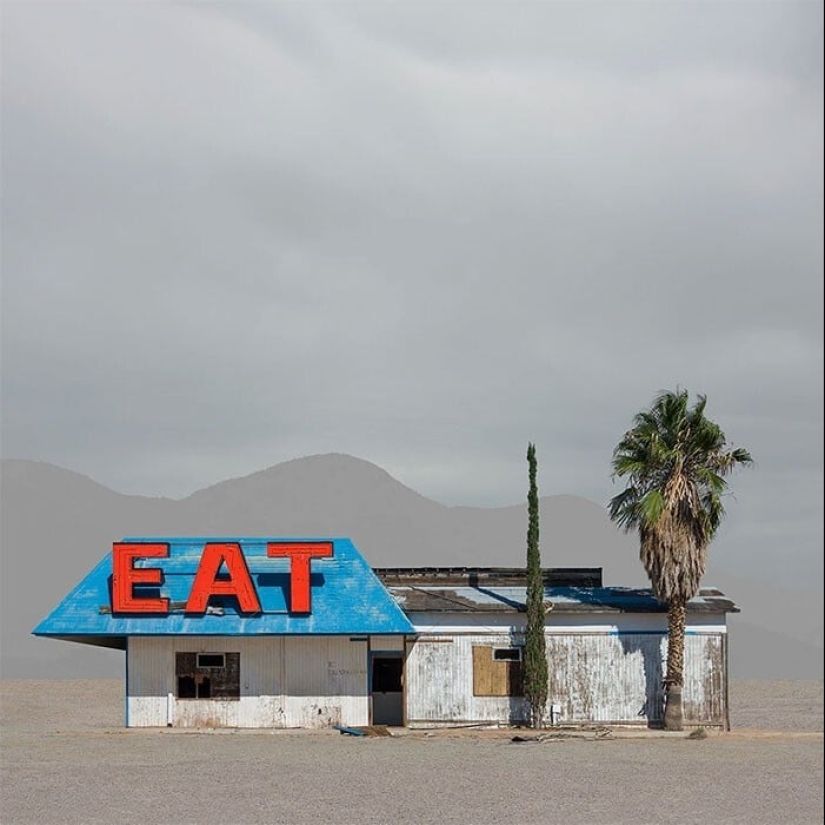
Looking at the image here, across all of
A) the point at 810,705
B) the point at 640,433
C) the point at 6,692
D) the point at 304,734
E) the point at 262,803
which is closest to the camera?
the point at 262,803

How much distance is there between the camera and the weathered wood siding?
155ft

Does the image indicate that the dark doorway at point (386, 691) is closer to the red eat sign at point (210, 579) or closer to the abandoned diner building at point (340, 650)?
the abandoned diner building at point (340, 650)

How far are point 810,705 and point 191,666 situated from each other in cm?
3709

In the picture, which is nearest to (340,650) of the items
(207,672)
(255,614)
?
(255,614)

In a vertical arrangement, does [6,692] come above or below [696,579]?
below

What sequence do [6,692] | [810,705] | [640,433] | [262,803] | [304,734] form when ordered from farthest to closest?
[6,692] < [810,705] < [640,433] < [304,734] < [262,803]

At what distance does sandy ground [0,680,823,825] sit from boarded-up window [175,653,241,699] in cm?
275

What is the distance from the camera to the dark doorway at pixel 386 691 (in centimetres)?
4959

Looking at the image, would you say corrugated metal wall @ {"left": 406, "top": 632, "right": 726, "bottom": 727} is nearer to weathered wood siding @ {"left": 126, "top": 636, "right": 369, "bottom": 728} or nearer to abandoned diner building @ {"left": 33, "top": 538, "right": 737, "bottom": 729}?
abandoned diner building @ {"left": 33, "top": 538, "right": 737, "bottom": 729}

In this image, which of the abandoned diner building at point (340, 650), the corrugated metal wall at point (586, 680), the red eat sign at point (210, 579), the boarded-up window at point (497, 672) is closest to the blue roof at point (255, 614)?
the abandoned diner building at point (340, 650)

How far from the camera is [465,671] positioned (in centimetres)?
4759

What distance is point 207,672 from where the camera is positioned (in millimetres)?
47531

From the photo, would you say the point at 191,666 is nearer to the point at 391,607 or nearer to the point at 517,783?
the point at 391,607

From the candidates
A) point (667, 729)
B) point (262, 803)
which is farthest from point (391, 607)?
point (262, 803)
